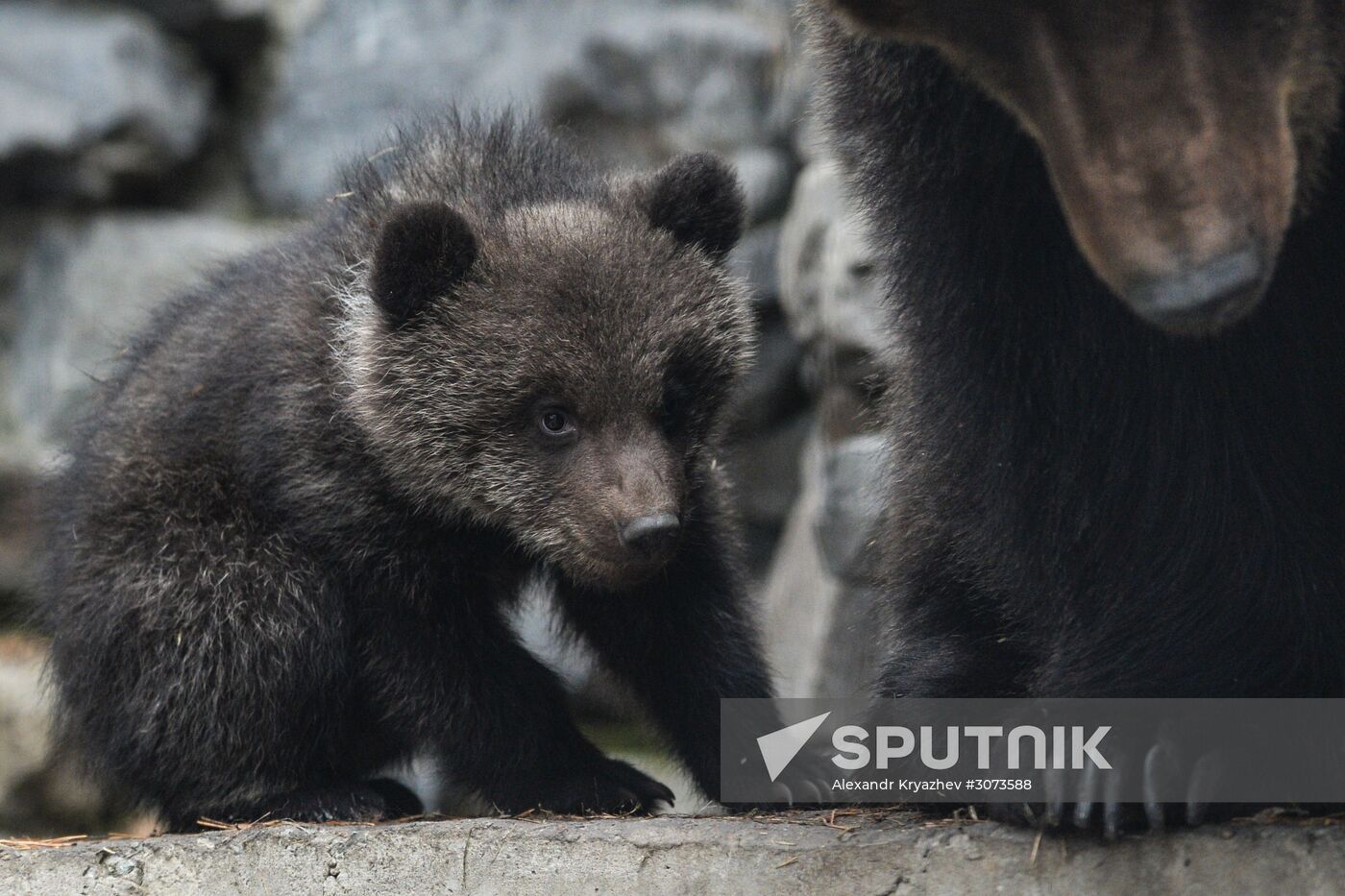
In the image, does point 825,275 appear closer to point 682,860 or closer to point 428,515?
point 428,515

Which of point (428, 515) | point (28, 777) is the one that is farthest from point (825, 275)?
point (28, 777)

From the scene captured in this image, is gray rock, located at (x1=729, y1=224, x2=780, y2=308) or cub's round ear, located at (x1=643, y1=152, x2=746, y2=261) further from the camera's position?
gray rock, located at (x1=729, y1=224, x2=780, y2=308)

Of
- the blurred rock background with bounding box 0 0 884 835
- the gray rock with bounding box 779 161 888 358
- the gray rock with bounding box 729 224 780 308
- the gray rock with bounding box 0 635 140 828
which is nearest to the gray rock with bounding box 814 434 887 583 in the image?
the gray rock with bounding box 779 161 888 358

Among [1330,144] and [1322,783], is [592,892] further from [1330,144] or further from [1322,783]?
[1330,144]

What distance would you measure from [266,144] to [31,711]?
344 centimetres

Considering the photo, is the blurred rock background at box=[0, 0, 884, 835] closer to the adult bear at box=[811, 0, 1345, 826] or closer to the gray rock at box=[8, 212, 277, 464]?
the gray rock at box=[8, 212, 277, 464]

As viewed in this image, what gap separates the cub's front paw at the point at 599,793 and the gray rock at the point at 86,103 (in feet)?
20.0

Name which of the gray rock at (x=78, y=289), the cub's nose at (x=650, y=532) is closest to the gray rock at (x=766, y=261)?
the gray rock at (x=78, y=289)

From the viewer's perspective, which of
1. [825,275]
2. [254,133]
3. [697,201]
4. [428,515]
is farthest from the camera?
[254,133]

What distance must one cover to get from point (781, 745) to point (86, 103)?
6.32 meters

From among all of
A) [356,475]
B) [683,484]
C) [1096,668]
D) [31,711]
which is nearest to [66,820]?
[31,711]

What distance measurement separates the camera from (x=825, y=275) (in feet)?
22.4

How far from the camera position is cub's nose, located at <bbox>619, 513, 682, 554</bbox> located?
12.8 ft

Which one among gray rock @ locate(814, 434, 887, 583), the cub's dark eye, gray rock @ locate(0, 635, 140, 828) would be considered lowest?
gray rock @ locate(0, 635, 140, 828)
